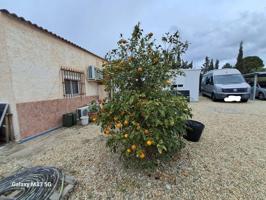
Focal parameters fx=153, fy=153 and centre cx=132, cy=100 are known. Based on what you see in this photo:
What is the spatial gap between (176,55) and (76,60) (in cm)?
520

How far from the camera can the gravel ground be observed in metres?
2.07

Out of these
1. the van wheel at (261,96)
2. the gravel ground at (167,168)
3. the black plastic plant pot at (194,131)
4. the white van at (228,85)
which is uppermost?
the white van at (228,85)

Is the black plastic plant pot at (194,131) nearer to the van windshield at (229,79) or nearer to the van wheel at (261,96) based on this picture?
the van windshield at (229,79)

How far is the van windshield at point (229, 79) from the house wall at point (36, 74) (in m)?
10.2

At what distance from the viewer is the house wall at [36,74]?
12.9ft

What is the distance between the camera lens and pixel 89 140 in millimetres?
4059

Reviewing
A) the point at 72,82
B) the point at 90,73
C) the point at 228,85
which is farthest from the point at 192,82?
the point at 72,82

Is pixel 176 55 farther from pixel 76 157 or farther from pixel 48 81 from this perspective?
pixel 48 81

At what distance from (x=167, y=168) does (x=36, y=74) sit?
4422mm

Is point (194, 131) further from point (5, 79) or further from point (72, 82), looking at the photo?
point (72, 82)

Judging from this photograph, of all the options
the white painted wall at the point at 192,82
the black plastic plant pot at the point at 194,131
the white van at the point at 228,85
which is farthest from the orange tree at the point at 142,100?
the white painted wall at the point at 192,82

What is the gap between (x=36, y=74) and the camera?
4570mm

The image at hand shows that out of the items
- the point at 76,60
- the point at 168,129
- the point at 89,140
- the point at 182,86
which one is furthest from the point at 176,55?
the point at 182,86

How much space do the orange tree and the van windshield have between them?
33.4 ft
